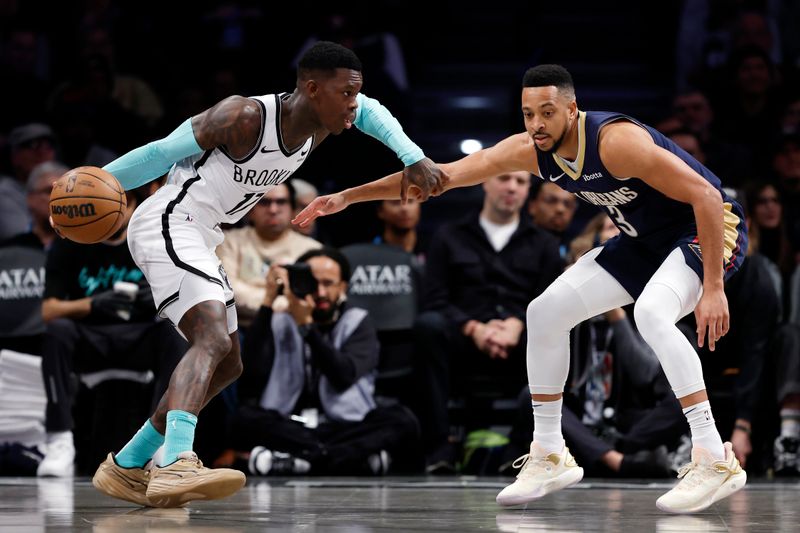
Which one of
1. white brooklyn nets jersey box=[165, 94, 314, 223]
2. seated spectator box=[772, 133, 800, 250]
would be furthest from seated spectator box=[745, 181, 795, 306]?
white brooklyn nets jersey box=[165, 94, 314, 223]

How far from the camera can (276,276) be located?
6578mm

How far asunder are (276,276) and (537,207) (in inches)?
83.4

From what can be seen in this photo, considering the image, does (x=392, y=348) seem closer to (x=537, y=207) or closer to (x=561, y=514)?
(x=537, y=207)

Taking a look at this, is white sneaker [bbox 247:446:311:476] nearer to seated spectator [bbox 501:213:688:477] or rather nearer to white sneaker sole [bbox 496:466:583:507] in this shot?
seated spectator [bbox 501:213:688:477]

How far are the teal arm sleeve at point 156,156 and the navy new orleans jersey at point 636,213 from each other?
136cm

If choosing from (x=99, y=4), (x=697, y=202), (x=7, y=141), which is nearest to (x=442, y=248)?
(x=697, y=202)

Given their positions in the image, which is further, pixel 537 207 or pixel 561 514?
pixel 537 207

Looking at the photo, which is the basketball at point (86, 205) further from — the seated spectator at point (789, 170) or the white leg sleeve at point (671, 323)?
the seated spectator at point (789, 170)

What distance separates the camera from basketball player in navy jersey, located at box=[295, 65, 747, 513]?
442 centimetres

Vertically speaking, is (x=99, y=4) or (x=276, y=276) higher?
(x=99, y=4)

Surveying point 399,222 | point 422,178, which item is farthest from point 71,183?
point 399,222

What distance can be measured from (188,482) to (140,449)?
1.90 feet

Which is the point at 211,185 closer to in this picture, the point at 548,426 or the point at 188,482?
the point at 188,482

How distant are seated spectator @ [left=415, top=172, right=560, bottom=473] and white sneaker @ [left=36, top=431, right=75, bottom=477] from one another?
76.6 inches
